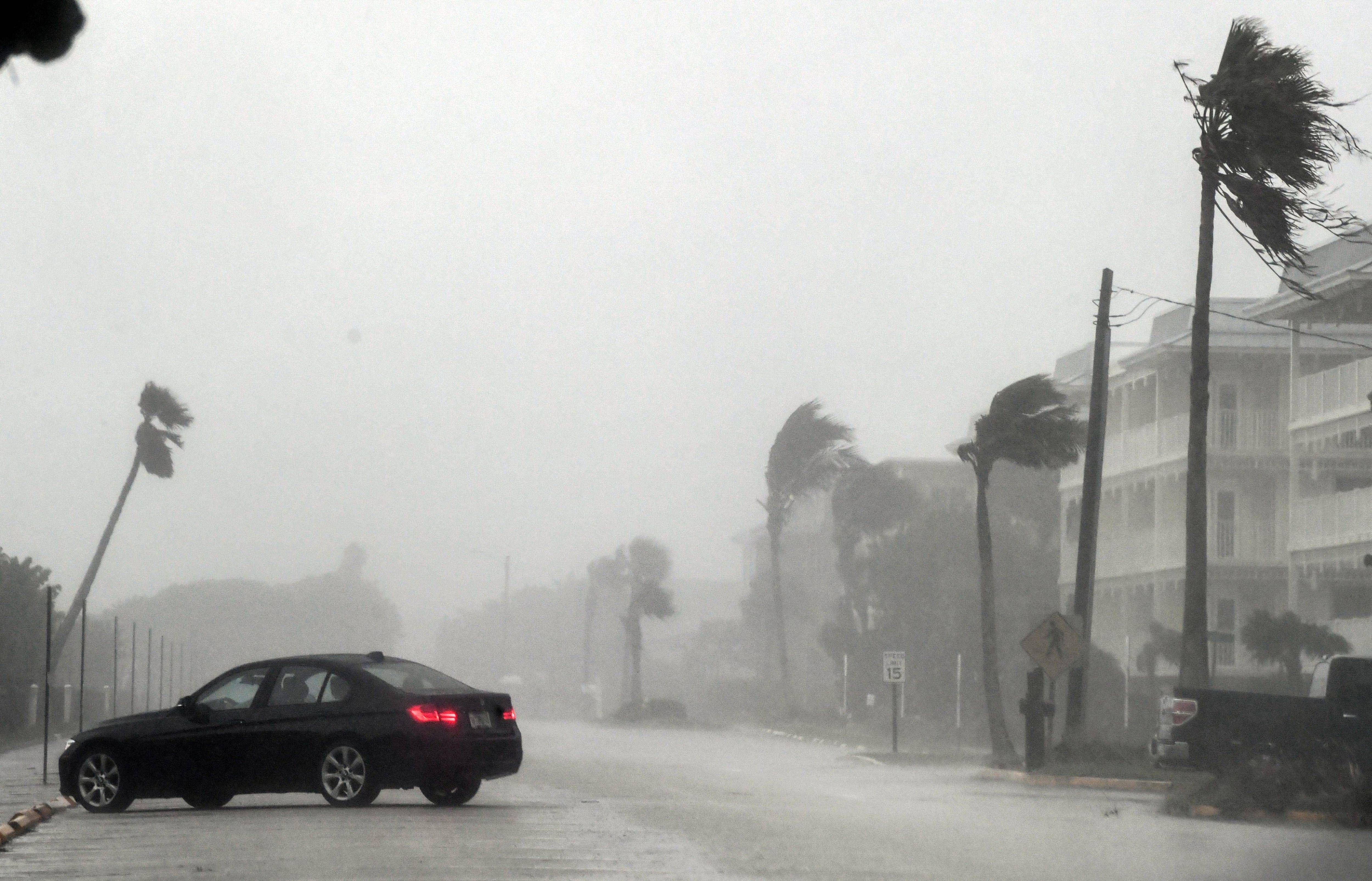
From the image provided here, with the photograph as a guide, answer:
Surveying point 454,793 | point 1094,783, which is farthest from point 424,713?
point 1094,783

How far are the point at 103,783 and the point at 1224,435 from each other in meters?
38.9

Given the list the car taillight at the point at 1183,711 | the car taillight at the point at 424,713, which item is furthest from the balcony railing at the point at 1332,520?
the car taillight at the point at 424,713

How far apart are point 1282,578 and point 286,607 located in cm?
13388

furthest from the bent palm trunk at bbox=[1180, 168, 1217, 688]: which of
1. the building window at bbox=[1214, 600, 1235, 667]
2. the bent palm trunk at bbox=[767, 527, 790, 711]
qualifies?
the bent palm trunk at bbox=[767, 527, 790, 711]

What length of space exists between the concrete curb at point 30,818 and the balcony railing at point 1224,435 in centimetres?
3609

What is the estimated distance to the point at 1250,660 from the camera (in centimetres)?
4753

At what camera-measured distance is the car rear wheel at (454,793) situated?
1750 centimetres

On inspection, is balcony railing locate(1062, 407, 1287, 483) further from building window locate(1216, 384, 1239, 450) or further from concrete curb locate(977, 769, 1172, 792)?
concrete curb locate(977, 769, 1172, 792)

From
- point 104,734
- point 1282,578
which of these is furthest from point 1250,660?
point 104,734

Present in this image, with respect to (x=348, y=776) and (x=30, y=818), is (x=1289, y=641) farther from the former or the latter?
(x=30, y=818)

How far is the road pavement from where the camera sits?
39.2ft

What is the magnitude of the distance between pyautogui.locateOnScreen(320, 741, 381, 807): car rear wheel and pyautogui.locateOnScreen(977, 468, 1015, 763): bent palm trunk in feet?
54.0

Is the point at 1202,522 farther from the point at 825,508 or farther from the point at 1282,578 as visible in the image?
the point at 825,508

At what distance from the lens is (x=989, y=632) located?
108 feet
